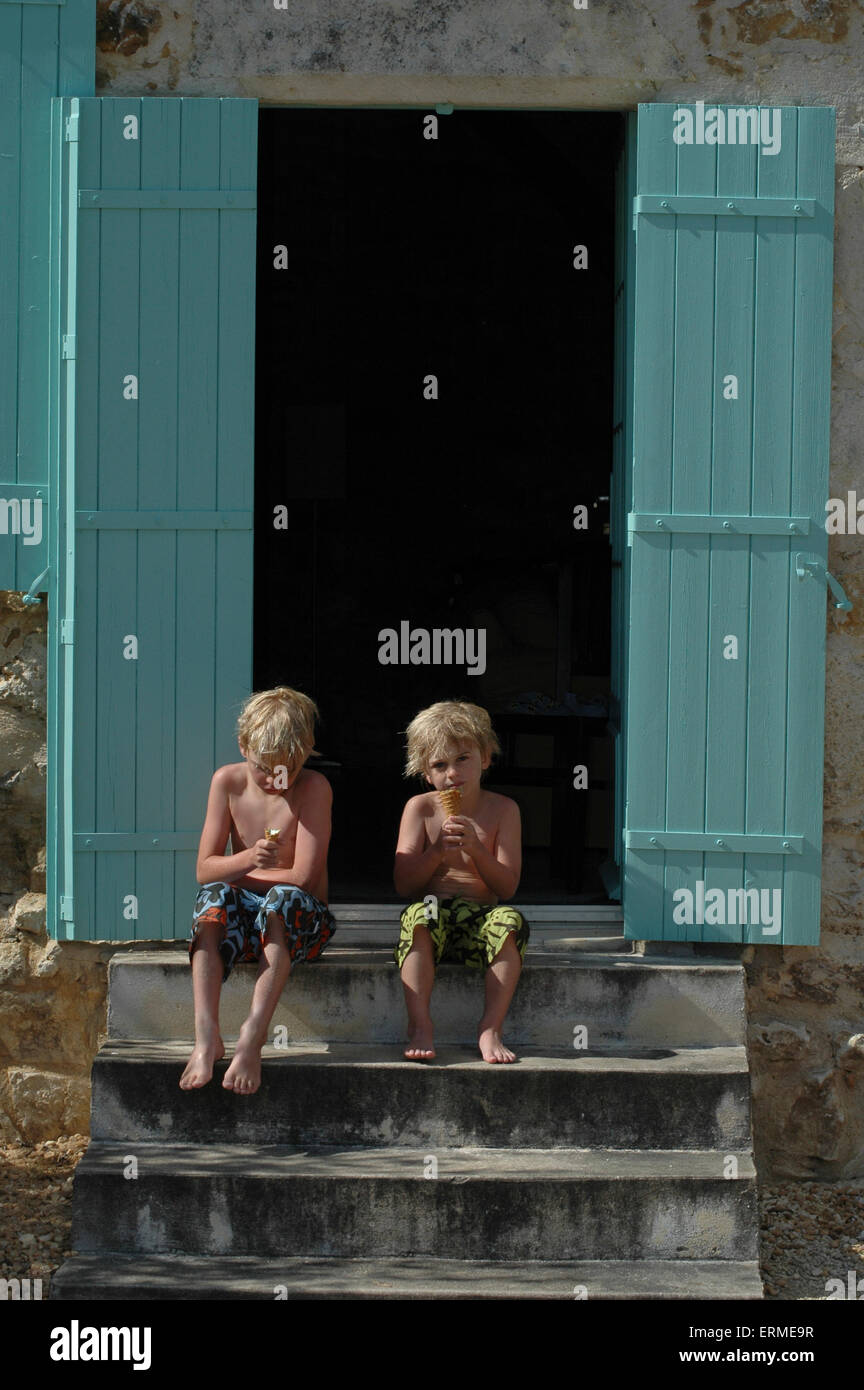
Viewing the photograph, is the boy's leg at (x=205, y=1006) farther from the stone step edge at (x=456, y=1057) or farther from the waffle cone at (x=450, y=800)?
the waffle cone at (x=450, y=800)

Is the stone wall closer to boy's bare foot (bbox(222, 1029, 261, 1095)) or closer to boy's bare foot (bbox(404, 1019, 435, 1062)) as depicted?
boy's bare foot (bbox(222, 1029, 261, 1095))

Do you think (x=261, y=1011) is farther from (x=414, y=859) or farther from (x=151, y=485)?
(x=151, y=485)

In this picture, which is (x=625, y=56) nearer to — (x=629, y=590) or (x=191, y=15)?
(x=191, y=15)


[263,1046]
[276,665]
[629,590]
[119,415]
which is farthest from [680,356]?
[276,665]

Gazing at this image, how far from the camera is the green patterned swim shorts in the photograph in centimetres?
387

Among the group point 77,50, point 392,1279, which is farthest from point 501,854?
point 77,50

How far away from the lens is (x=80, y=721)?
13.7 feet

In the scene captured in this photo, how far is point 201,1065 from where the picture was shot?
3654 mm

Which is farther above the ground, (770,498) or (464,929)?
(770,498)

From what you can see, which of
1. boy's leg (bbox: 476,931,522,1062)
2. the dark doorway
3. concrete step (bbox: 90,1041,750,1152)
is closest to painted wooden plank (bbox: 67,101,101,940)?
concrete step (bbox: 90,1041,750,1152)

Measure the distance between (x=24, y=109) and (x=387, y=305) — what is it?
508 centimetres

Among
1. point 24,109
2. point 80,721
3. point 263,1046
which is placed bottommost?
point 263,1046

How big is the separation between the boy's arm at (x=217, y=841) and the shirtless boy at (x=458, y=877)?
474 millimetres

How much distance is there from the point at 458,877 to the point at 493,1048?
0.52 m
